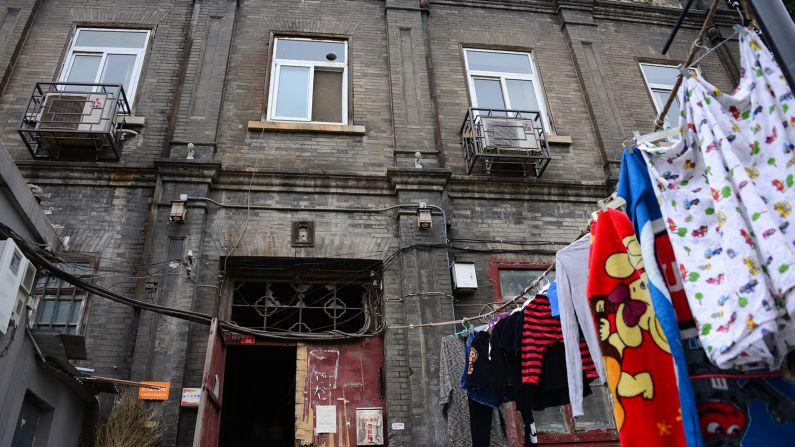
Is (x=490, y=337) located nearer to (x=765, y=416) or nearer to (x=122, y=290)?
(x=765, y=416)

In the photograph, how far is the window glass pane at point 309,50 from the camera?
372 inches

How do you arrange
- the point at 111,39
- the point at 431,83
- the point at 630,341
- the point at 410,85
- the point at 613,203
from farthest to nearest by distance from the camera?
the point at 111,39, the point at 431,83, the point at 410,85, the point at 613,203, the point at 630,341

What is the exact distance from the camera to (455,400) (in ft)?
19.1

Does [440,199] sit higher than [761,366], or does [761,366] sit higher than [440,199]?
[440,199]

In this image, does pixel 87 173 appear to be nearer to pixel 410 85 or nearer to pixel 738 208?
pixel 410 85

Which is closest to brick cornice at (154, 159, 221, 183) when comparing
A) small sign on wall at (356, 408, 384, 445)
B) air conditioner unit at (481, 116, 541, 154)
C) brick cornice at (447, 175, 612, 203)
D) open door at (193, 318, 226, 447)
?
open door at (193, 318, 226, 447)

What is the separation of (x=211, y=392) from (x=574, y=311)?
3.72m

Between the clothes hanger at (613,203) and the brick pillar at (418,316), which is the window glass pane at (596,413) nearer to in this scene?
the brick pillar at (418,316)

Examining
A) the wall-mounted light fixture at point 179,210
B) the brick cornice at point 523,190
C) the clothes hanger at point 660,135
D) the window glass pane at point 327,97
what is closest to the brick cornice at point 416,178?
the brick cornice at point 523,190

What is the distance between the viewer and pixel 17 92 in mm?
8352

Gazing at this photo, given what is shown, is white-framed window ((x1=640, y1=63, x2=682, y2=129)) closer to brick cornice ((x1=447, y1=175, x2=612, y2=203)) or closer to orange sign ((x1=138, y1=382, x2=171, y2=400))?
brick cornice ((x1=447, y1=175, x2=612, y2=203))

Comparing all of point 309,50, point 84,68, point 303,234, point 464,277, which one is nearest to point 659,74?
point 464,277

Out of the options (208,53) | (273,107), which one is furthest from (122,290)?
(208,53)

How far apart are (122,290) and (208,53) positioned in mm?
4110
